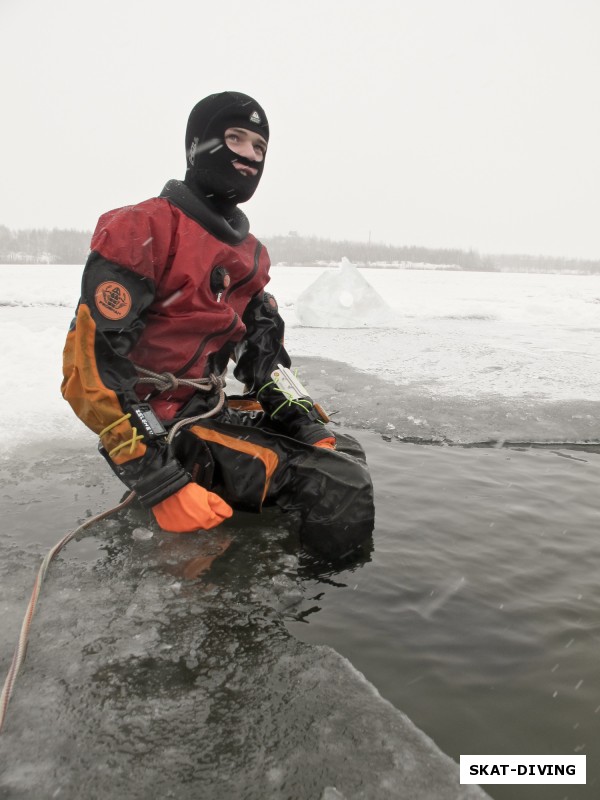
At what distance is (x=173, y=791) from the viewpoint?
118 cm

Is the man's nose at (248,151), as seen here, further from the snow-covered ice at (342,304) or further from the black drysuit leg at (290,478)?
the snow-covered ice at (342,304)

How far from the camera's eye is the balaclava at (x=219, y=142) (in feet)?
7.92

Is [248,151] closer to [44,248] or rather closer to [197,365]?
[197,365]

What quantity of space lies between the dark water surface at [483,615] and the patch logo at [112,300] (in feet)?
3.88

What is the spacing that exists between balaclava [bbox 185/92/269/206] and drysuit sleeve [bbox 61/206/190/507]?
50 cm

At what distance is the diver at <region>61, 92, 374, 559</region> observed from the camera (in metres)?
2.06

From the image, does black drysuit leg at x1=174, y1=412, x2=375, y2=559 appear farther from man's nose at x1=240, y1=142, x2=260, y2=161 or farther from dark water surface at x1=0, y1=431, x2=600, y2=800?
man's nose at x1=240, y1=142, x2=260, y2=161

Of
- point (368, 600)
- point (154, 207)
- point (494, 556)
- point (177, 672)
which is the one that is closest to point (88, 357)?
point (154, 207)

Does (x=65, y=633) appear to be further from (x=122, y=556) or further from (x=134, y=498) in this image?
(x=134, y=498)

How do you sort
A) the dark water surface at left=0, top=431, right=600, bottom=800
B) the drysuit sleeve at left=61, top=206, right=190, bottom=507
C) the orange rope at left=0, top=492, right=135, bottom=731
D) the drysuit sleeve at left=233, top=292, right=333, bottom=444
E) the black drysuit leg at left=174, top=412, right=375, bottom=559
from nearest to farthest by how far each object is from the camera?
the dark water surface at left=0, top=431, right=600, bottom=800 < the orange rope at left=0, top=492, right=135, bottom=731 < the drysuit sleeve at left=61, top=206, right=190, bottom=507 < the black drysuit leg at left=174, top=412, right=375, bottom=559 < the drysuit sleeve at left=233, top=292, right=333, bottom=444

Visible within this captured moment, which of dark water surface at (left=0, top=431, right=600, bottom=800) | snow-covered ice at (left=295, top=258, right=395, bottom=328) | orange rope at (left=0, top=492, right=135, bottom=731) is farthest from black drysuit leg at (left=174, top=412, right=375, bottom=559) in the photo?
snow-covered ice at (left=295, top=258, right=395, bottom=328)

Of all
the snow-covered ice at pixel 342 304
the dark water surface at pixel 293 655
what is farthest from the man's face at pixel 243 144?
the snow-covered ice at pixel 342 304

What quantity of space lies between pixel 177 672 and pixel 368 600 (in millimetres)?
675

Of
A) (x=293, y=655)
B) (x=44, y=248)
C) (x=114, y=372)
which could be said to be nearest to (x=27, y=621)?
(x=293, y=655)
